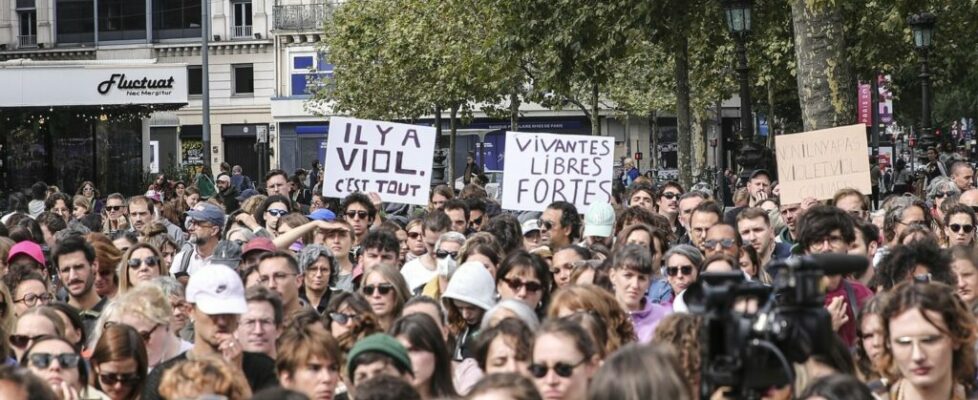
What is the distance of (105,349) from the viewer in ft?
25.4

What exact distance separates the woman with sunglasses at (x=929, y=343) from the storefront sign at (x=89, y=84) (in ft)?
84.7

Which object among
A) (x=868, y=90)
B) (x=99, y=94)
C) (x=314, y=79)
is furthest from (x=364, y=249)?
(x=314, y=79)

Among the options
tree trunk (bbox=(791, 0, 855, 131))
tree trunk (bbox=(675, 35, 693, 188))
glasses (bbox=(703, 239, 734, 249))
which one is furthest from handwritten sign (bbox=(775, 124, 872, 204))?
tree trunk (bbox=(675, 35, 693, 188))

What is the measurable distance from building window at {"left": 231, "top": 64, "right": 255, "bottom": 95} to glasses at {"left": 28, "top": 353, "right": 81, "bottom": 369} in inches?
2404

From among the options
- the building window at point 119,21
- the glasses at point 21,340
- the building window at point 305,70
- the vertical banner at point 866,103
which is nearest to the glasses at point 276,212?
the glasses at point 21,340

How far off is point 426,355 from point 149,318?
4.89 ft

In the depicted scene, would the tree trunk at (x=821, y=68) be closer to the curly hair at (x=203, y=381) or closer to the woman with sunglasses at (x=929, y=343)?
the woman with sunglasses at (x=929, y=343)

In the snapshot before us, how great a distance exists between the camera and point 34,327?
842 centimetres

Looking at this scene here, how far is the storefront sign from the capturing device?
1225 inches

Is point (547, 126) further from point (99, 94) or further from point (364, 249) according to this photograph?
point (364, 249)

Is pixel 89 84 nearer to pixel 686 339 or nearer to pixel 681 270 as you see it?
pixel 681 270

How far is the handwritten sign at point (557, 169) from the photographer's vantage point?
16.0 metres

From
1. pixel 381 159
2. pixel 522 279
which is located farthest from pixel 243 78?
pixel 522 279

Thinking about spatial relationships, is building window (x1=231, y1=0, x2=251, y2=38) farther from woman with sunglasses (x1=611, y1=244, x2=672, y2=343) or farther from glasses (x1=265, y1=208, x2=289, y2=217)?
woman with sunglasses (x1=611, y1=244, x2=672, y2=343)
